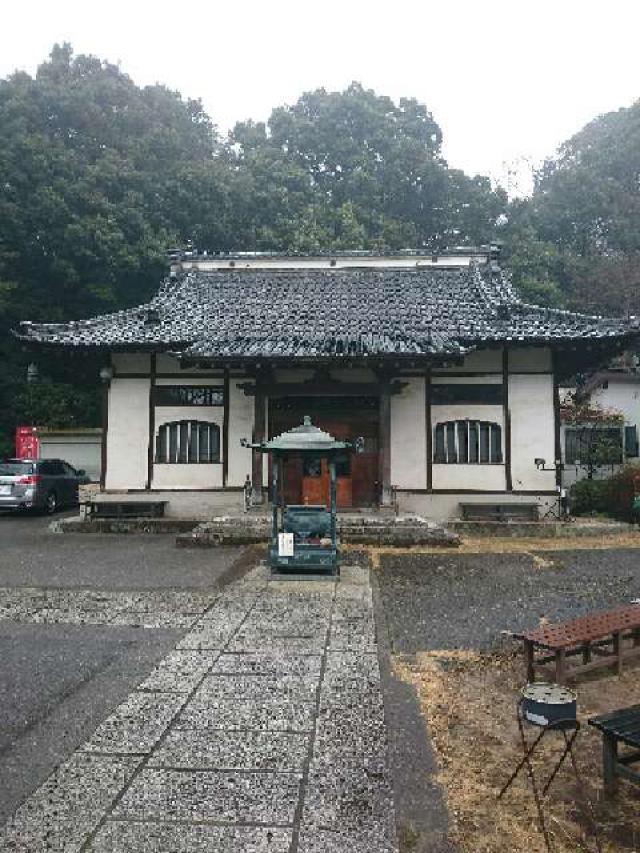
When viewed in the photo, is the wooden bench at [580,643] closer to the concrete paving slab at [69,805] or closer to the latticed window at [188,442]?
the concrete paving slab at [69,805]

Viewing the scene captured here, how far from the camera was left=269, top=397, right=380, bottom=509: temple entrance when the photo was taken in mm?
15734

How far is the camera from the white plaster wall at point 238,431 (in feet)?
52.3

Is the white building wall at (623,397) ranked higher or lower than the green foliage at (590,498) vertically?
higher

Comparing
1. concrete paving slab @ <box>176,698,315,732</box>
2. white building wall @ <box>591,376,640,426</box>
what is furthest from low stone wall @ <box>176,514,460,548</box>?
white building wall @ <box>591,376,640,426</box>

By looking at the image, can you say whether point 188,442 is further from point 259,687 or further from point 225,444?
point 259,687

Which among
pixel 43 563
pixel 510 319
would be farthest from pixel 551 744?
pixel 510 319

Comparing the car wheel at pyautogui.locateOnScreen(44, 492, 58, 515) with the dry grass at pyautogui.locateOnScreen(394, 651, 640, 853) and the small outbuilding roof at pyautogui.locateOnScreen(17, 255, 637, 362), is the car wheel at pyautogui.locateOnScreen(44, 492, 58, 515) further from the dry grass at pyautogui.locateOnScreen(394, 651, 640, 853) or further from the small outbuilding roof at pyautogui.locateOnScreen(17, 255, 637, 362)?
the dry grass at pyautogui.locateOnScreen(394, 651, 640, 853)

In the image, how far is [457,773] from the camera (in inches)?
148

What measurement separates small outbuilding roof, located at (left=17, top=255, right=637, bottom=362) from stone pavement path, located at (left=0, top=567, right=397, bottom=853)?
9.27 m

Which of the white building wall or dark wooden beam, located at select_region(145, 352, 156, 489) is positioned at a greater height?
the white building wall

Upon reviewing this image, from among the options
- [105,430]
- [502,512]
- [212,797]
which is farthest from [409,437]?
[212,797]

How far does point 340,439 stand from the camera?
16.0 meters

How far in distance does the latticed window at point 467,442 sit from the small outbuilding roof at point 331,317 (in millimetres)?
2210

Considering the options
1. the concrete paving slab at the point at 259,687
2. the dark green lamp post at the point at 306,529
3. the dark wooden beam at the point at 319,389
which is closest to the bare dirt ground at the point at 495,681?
the concrete paving slab at the point at 259,687
